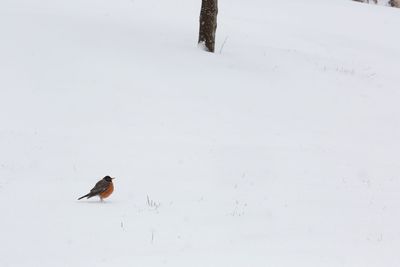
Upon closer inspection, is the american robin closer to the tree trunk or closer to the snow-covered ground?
the snow-covered ground

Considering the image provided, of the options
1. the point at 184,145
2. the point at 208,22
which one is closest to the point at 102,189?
the point at 184,145

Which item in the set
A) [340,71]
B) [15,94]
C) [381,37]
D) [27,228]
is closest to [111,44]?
[15,94]

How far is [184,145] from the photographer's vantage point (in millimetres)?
13625

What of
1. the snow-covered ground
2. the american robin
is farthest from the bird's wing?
the snow-covered ground

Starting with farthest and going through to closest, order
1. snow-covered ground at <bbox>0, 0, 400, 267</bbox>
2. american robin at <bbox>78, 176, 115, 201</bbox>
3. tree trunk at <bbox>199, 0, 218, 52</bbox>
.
Result: tree trunk at <bbox>199, 0, 218, 52</bbox>, american robin at <bbox>78, 176, 115, 201</bbox>, snow-covered ground at <bbox>0, 0, 400, 267</bbox>

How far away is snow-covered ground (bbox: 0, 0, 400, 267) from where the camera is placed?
29.9ft

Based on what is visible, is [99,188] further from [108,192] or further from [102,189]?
[108,192]

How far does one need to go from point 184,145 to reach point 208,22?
6.99m

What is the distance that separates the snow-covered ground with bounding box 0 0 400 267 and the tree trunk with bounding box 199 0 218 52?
528 mm

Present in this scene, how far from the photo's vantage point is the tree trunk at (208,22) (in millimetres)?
19141

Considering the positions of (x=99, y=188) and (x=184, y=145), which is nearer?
(x=99, y=188)

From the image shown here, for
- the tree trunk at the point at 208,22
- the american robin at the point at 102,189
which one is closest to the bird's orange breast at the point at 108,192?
the american robin at the point at 102,189

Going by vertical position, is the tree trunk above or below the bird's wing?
above

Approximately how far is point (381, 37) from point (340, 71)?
9647 millimetres
